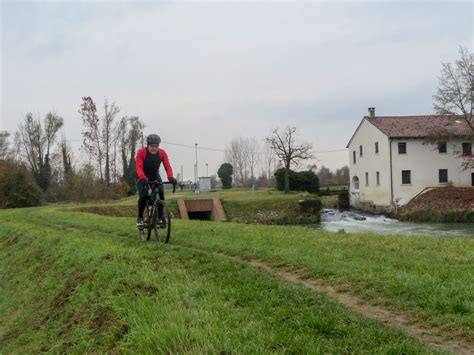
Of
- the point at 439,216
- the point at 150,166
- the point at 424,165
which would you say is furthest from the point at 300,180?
the point at 150,166

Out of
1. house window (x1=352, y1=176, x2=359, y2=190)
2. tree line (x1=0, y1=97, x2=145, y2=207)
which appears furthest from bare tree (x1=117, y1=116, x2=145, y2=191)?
house window (x1=352, y1=176, x2=359, y2=190)

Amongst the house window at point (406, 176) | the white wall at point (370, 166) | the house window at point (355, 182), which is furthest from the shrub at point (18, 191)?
the house window at point (406, 176)

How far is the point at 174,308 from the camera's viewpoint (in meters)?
4.28

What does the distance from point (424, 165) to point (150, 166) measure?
41470 millimetres

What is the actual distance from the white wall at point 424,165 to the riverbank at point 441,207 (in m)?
2.44

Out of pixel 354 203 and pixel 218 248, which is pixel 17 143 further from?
pixel 218 248

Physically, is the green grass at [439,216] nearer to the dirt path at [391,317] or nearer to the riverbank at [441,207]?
the riverbank at [441,207]

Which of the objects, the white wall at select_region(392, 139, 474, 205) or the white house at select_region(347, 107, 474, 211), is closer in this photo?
the white house at select_region(347, 107, 474, 211)

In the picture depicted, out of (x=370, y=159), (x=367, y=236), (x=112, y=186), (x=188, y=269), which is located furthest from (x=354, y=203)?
(x=188, y=269)

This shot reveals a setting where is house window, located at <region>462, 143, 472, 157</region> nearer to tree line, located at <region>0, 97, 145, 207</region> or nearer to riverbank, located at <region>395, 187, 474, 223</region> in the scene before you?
riverbank, located at <region>395, 187, 474, 223</region>

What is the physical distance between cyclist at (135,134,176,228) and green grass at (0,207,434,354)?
1109mm

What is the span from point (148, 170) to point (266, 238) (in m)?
3.00

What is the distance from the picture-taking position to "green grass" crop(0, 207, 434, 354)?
139 inches

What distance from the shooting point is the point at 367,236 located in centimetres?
977
